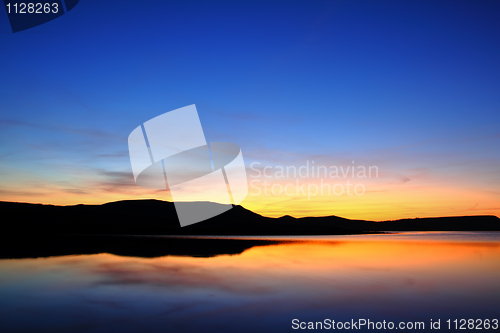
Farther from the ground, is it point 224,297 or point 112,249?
point 224,297

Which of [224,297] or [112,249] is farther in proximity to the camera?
[112,249]

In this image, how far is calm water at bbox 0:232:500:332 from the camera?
786 cm

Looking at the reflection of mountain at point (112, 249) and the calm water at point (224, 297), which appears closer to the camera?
the calm water at point (224, 297)

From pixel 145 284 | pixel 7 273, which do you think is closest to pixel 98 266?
pixel 7 273

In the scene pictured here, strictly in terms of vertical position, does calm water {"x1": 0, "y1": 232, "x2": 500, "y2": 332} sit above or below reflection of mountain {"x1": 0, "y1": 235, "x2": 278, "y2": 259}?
above

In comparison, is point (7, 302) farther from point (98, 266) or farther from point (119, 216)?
point (119, 216)

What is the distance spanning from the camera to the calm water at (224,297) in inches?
309

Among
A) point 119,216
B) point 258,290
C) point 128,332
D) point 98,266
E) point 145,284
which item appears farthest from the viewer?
point 119,216

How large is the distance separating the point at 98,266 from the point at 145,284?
641cm

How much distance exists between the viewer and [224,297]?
10.5 metres

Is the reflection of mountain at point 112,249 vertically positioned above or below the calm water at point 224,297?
below

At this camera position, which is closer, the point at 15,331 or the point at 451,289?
the point at 15,331

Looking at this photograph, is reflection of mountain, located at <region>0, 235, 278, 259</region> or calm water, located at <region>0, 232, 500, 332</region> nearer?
calm water, located at <region>0, 232, 500, 332</region>

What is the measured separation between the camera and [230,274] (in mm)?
15227
